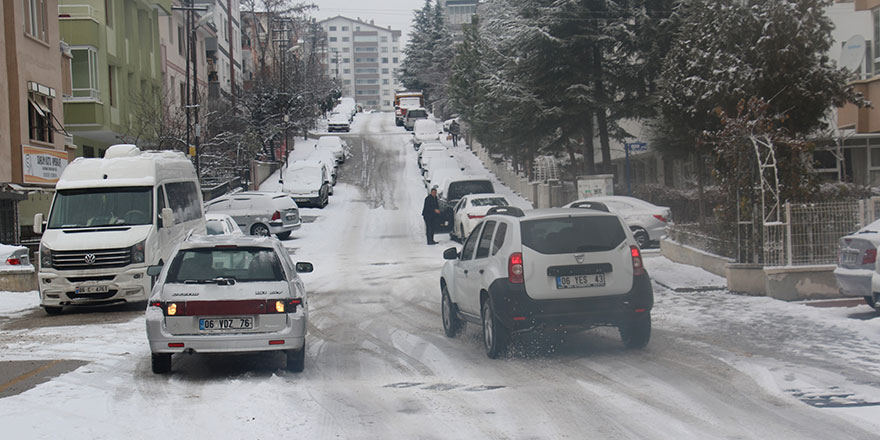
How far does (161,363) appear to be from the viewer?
371 inches

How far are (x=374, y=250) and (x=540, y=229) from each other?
59.4ft

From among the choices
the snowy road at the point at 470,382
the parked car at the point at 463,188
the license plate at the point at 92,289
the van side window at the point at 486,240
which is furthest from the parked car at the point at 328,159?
the van side window at the point at 486,240

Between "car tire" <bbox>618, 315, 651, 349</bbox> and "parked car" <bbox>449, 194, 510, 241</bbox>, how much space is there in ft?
53.0

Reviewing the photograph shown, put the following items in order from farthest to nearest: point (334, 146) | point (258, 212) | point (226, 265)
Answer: point (334, 146) → point (258, 212) → point (226, 265)

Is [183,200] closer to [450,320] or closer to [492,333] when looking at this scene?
[450,320]

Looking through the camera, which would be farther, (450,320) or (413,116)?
(413,116)

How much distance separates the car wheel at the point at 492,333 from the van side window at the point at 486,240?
29.3 inches

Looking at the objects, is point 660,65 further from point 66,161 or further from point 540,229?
point 540,229

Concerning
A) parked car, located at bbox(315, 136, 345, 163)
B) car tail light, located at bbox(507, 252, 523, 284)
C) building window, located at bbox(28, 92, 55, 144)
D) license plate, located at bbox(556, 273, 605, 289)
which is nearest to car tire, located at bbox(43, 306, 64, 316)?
car tail light, located at bbox(507, 252, 523, 284)

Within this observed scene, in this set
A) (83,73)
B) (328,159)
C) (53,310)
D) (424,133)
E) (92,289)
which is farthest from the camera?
(424,133)

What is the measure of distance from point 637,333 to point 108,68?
28.7m

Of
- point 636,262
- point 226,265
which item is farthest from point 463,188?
point 226,265

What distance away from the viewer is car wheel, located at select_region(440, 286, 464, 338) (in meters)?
11.9

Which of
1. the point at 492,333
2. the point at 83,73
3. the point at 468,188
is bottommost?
the point at 492,333
